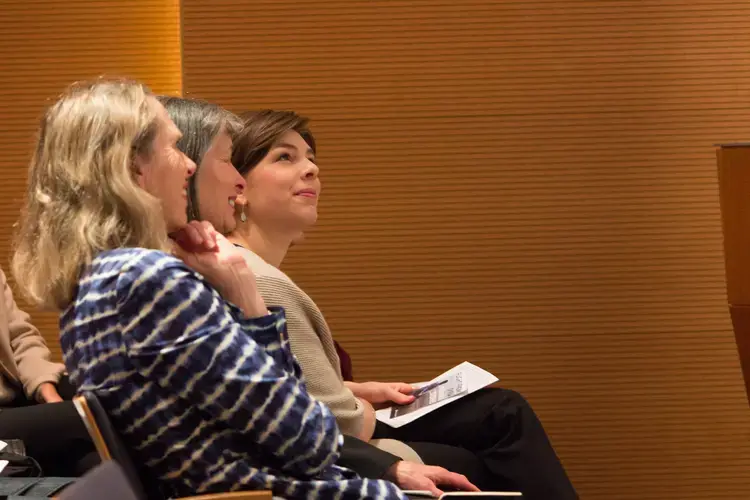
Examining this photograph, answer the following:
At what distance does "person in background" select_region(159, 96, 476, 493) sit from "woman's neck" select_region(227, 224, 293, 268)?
0.47 meters

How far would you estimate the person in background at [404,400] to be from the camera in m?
2.66

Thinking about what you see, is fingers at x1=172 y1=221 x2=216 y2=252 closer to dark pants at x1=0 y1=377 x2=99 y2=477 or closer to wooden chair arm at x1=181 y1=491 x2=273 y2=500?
wooden chair arm at x1=181 y1=491 x2=273 y2=500

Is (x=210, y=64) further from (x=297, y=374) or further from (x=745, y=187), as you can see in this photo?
(x=297, y=374)

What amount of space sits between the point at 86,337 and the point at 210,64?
2340 millimetres

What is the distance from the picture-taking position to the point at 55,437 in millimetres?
2559

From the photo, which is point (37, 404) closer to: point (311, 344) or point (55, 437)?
point (55, 437)

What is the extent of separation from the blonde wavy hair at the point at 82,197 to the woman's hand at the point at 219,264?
10cm

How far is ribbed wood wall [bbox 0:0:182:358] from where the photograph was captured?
3928 millimetres

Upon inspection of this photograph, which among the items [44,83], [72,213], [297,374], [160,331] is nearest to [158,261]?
[160,331]

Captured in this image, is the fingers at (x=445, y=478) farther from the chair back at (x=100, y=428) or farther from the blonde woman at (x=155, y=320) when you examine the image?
the chair back at (x=100, y=428)

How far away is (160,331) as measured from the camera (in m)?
1.50

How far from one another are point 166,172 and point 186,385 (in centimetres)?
40

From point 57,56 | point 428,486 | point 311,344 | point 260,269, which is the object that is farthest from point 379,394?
point 57,56

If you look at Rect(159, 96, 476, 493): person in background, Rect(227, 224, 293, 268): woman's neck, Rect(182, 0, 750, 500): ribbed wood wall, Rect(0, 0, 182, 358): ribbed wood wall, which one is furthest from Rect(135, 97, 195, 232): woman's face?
Rect(0, 0, 182, 358): ribbed wood wall
